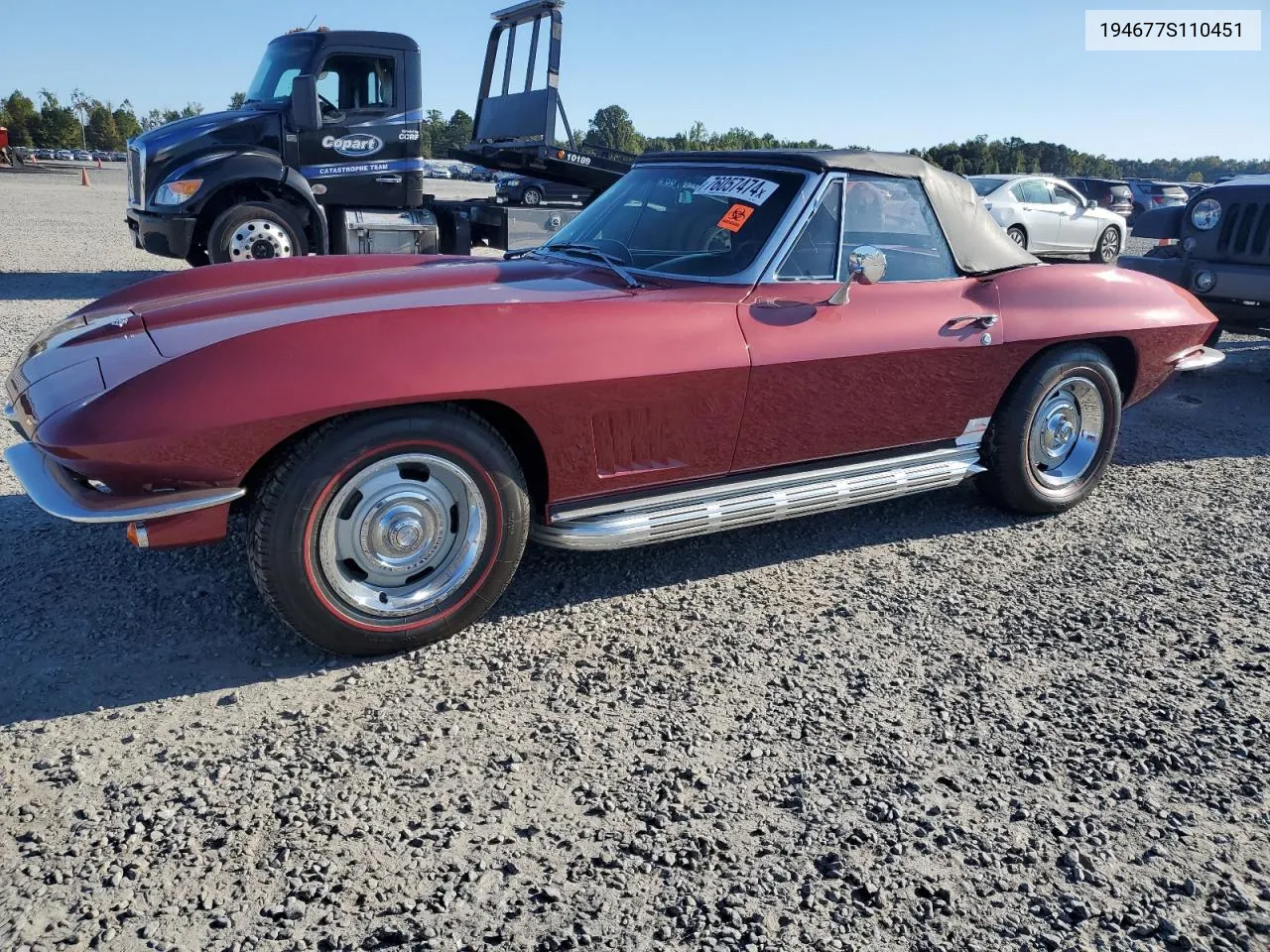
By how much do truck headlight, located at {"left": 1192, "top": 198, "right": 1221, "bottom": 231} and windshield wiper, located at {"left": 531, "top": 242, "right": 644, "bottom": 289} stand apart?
6033mm

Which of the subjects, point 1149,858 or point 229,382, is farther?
point 229,382

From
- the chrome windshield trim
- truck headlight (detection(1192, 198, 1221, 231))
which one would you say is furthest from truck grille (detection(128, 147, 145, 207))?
truck headlight (detection(1192, 198, 1221, 231))

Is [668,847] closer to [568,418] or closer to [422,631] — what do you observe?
[422,631]

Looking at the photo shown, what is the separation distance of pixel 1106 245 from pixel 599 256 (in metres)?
16.6

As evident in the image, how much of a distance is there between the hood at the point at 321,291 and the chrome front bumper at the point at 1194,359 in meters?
3.00

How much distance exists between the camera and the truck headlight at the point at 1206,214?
7695 millimetres

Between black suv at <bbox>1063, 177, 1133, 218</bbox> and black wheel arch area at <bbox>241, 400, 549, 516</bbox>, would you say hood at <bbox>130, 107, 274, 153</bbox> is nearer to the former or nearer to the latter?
black wheel arch area at <bbox>241, 400, 549, 516</bbox>

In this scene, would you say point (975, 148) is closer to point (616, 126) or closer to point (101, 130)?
point (616, 126)

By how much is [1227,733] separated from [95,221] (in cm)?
2095

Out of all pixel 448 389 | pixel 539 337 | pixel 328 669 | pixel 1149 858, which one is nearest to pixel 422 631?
pixel 328 669

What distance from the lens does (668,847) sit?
89.0 inches

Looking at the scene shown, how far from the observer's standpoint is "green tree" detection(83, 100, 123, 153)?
8412 centimetres

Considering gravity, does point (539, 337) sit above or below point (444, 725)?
above

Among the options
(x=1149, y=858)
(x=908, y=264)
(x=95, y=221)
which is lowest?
(x=1149, y=858)
